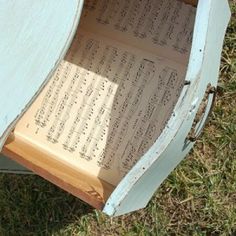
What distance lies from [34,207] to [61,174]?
0.56 metres

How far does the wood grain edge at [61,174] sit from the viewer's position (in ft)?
3.72

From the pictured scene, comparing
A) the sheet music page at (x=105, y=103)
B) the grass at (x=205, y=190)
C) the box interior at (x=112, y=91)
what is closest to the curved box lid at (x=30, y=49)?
the box interior at (x=112, y=91)

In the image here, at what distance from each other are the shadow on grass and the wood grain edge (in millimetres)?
335

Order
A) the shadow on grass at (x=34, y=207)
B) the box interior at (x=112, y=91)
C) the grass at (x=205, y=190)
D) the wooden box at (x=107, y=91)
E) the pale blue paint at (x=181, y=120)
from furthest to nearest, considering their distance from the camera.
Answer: the shadow on grass at (x=34, y=207)
the grass at (x=205, y=190)
the box interior at (x=112, y=91)
the wooden box at (x=107, y=91)
the pale blue paint at (x=181, y=120)

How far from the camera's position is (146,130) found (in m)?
1.38

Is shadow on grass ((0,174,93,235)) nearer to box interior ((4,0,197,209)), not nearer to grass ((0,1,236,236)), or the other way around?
grass ((0,1,236,236))

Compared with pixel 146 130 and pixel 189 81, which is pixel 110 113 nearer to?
pixel 146 130

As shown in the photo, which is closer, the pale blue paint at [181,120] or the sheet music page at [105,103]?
the pale blue paint at [181,120]

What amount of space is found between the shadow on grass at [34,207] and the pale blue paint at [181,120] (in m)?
0.58

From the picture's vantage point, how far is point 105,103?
4.73ft

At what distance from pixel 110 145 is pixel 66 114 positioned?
5.8 inches

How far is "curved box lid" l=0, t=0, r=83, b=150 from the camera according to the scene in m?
1.07

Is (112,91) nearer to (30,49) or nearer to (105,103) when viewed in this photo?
(105,103)

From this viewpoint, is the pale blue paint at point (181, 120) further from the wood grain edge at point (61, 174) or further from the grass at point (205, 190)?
the grass at point (205, 190)
